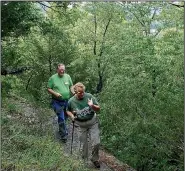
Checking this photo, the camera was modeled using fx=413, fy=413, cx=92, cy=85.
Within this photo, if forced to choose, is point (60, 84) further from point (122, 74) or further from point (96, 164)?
point (122, 74)

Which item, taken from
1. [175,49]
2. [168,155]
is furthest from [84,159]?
[175,49]

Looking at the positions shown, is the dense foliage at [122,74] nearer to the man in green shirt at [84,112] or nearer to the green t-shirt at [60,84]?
the green t-shirt at [60,84]

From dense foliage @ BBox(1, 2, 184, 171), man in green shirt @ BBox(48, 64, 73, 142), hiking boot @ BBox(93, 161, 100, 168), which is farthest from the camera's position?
dense foliage @ BBox(1, 2, 184, 171)

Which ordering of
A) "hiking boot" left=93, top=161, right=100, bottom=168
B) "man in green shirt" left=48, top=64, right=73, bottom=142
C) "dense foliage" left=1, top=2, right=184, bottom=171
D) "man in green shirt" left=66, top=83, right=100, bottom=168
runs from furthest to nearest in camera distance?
"dense foliage" left=1, top=2, right=184, bottom=171
"man in green shirt" left=48, top=64, right=73, bottom=142
"hiking boot" left=93, top=161, right=100, bottom=168
"man in green shirt" left=66, top=83, right=100, bottom=168

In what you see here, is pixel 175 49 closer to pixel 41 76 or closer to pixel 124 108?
pixel 124 108

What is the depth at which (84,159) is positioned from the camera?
697 centimetres

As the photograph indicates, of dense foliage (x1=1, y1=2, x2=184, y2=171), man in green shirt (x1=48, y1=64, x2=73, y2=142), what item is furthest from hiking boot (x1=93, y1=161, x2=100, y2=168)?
dense foliage (x1=1, y1=2, x2=184, y2=171)

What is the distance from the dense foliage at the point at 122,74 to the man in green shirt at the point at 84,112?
202cm

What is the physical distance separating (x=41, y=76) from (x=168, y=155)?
639cm

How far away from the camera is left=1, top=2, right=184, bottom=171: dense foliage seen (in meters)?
8.58

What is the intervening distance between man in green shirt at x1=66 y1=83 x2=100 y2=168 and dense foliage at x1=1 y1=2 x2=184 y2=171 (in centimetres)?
202

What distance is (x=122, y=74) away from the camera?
1242 centimetres

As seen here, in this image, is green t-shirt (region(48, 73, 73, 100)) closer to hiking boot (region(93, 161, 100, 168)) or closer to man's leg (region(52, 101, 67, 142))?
man's leg (region(52, 101, 67, 142))

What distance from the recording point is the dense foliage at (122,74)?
8578 millimetres
